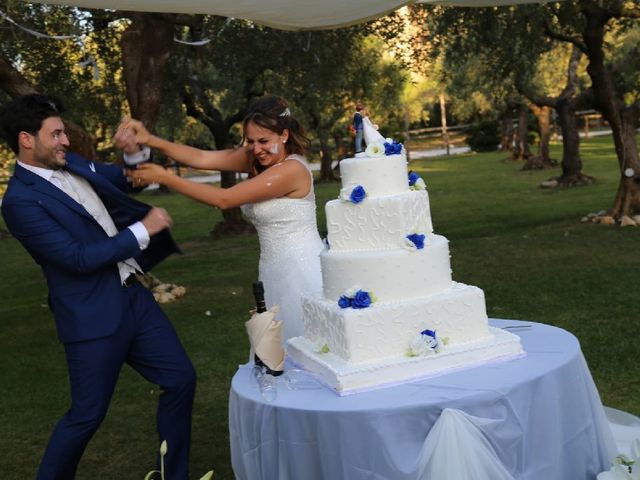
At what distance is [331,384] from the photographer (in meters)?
3.95

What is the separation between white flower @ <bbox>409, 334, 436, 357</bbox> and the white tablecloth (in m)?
0.14

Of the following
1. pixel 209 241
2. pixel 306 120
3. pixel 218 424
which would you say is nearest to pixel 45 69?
pixel 209 241

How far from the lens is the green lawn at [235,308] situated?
6.81m

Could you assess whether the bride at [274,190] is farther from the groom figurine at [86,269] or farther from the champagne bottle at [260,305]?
the champagne bottle at [260,305]

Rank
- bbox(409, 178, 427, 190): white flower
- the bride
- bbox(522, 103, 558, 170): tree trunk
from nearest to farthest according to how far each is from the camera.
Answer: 1. bbox(409, 178, 427, 190): white flower
2. the bride
3. bbox(522, 103, 558, 170): tree trunk

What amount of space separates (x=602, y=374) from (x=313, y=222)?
3.42 meters

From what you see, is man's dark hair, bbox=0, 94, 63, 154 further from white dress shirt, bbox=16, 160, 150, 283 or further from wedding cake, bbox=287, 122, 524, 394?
wedding cake, bbox=287, 122, 524, 394

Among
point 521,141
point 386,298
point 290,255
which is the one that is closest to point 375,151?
point 386,298

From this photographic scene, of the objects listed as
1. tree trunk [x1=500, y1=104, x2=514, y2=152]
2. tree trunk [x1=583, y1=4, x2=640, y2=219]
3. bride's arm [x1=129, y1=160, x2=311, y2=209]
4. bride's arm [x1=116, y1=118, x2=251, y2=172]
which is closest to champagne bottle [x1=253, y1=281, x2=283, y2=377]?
bride's arm [x1=129, y1=160, x2=311, y2=209]

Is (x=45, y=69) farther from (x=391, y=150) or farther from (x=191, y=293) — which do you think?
(x=391, y=150)

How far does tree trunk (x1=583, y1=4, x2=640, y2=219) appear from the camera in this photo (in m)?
16.5

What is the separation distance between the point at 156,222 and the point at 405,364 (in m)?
1.48

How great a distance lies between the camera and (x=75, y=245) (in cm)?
438

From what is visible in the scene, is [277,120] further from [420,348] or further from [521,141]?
[521,141]
